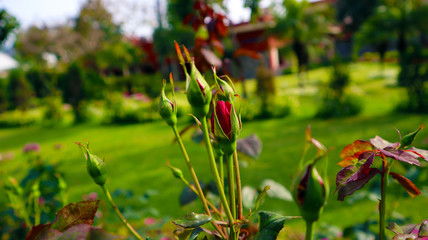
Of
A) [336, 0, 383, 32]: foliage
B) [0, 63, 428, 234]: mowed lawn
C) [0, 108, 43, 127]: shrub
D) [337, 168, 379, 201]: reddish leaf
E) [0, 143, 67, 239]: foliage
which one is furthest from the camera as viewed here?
[336, 0, 383, 32]: foliage

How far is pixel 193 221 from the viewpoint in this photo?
39cm

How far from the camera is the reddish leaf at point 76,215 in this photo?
0.38 metres

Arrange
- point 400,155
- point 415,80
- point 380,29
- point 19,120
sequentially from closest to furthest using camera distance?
point 400,155 < point 415,80 < point 19,120 < point 380,29

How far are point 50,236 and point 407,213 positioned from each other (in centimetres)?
278

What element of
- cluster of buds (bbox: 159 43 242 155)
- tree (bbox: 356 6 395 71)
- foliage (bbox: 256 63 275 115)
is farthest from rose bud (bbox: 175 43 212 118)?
tree (bbox: 356 6 395 71)

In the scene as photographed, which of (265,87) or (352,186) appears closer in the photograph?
(352,186)

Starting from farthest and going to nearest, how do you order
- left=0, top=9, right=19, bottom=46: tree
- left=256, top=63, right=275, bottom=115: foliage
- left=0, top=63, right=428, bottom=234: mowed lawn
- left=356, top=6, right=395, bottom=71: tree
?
left=356, top=6, right=395, bottom=71: tree → left=256, top=63, right=275, bottom=115: foliage → left=0, top=63, right=428, bottom=234: mowed lawn → left=0, top=9, right=19, bottom=46: tree

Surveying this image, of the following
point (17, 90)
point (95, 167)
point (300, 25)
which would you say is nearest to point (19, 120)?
point (17, 90)

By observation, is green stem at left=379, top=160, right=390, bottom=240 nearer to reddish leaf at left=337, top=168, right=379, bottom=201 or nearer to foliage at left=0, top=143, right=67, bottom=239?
reddish leaf at left=337, top=168, right=379, bottom=201

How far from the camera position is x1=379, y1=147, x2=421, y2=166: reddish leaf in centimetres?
38

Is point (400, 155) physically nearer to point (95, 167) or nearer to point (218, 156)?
point (218, 156)

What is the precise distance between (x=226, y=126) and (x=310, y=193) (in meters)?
0.14

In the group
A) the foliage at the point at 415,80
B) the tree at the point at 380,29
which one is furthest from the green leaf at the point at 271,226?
the tree at the point at 380,29

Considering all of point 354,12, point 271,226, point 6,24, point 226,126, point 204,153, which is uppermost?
point 354,12
